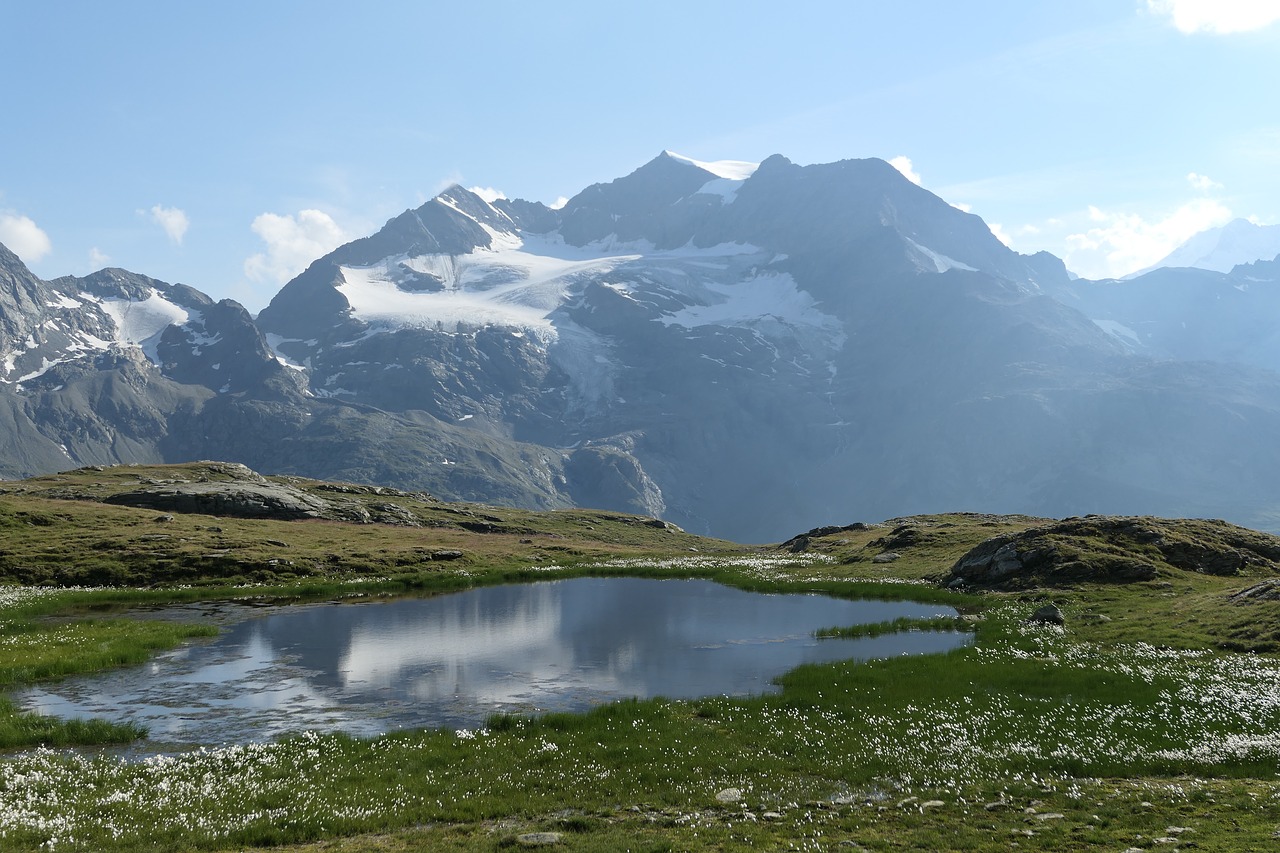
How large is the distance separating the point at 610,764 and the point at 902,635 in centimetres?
2961

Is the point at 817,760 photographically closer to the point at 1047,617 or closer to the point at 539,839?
the point at 539,839

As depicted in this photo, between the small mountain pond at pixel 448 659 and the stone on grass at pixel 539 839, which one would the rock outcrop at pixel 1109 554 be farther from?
the stone on grass at pixel 539 839

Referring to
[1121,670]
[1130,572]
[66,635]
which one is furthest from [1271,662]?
[66,635]

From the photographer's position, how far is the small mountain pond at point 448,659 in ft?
107

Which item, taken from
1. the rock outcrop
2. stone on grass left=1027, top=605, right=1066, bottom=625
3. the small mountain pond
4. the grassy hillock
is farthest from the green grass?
the rock outcrop

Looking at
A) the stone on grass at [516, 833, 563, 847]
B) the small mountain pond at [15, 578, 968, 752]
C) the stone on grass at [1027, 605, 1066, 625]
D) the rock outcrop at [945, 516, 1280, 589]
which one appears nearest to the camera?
the stone on grass at [516, 833, 563, 847]

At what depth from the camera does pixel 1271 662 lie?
3453 cm

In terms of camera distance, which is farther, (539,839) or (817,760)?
(817,760)

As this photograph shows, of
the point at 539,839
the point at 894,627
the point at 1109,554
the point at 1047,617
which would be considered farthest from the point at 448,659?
the point at 1109,554

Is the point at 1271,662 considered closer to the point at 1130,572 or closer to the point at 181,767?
the point at 1130,572

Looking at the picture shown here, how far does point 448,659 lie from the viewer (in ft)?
144

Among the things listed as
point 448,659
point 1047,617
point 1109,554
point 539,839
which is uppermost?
point 1109,554

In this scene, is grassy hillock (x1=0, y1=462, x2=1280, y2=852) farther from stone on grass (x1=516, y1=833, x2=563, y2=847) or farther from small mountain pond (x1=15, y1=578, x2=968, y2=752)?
small mountain pond (x1=15, y1=578, x2=968, y2=752)

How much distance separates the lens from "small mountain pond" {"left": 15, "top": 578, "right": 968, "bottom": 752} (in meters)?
32.5
